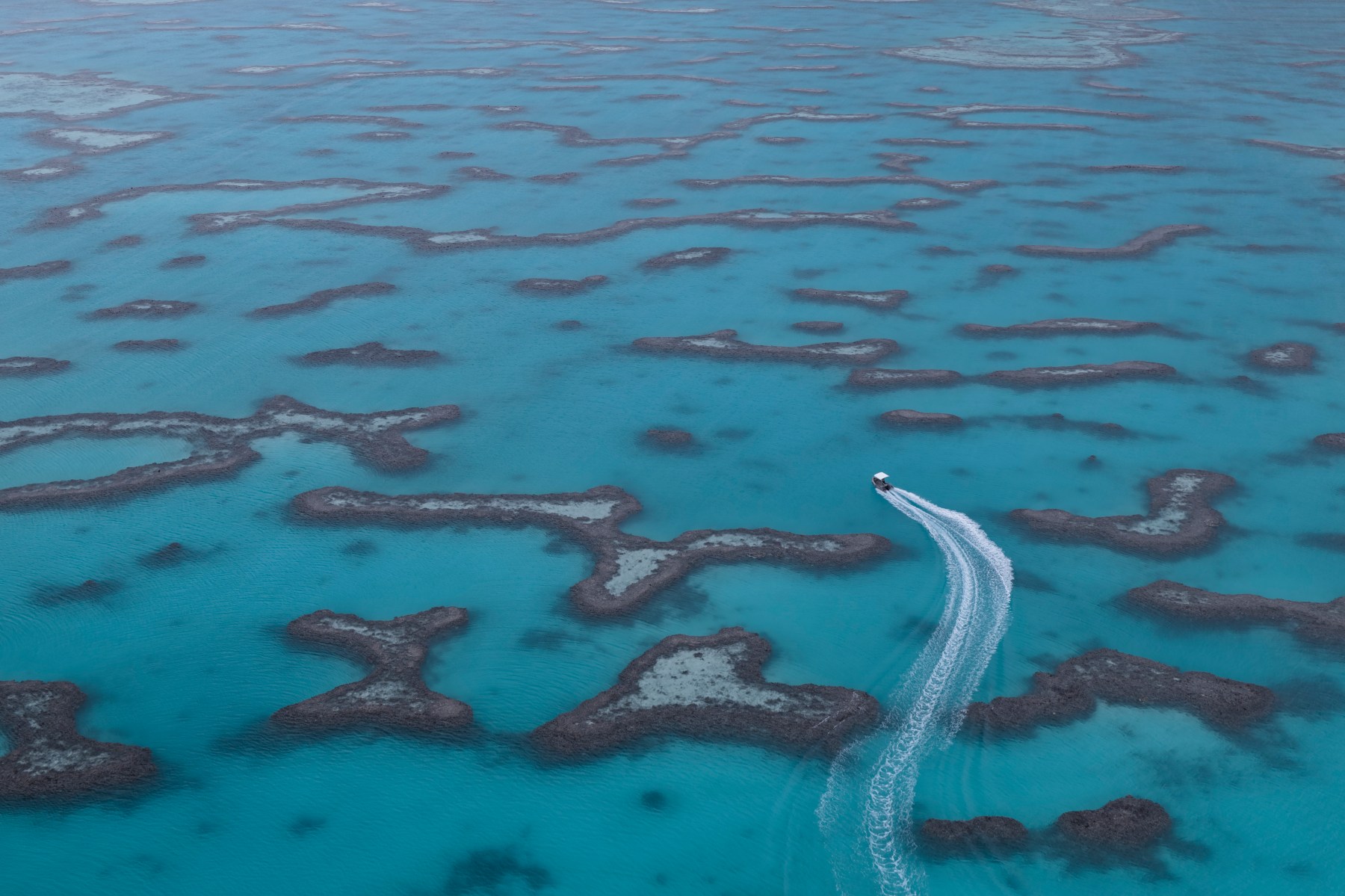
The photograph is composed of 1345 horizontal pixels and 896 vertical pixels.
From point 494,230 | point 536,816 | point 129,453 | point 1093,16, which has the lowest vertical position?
point 536,816

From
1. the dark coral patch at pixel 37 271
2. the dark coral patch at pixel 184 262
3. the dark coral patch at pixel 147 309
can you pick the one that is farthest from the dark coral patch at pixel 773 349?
the dark coral patch at pixel 37 271

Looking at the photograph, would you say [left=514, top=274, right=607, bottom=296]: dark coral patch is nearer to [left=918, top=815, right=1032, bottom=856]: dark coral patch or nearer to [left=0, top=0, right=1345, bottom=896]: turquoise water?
[left=0, top=0, right=1345, bottom=896]: turquoise water

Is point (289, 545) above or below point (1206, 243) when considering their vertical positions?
below

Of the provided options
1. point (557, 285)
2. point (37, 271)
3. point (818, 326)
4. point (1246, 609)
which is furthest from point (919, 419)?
point (37, 271)

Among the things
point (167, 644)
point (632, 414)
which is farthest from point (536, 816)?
point (632, 414)

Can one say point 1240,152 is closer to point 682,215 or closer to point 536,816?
point 682,215

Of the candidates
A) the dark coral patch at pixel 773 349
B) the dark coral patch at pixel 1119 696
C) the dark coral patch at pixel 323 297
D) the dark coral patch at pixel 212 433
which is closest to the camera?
the dark coral patch at pixel 1119 696

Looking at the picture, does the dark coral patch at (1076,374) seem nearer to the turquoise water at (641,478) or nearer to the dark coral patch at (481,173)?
the turquoise water at (641,478)
